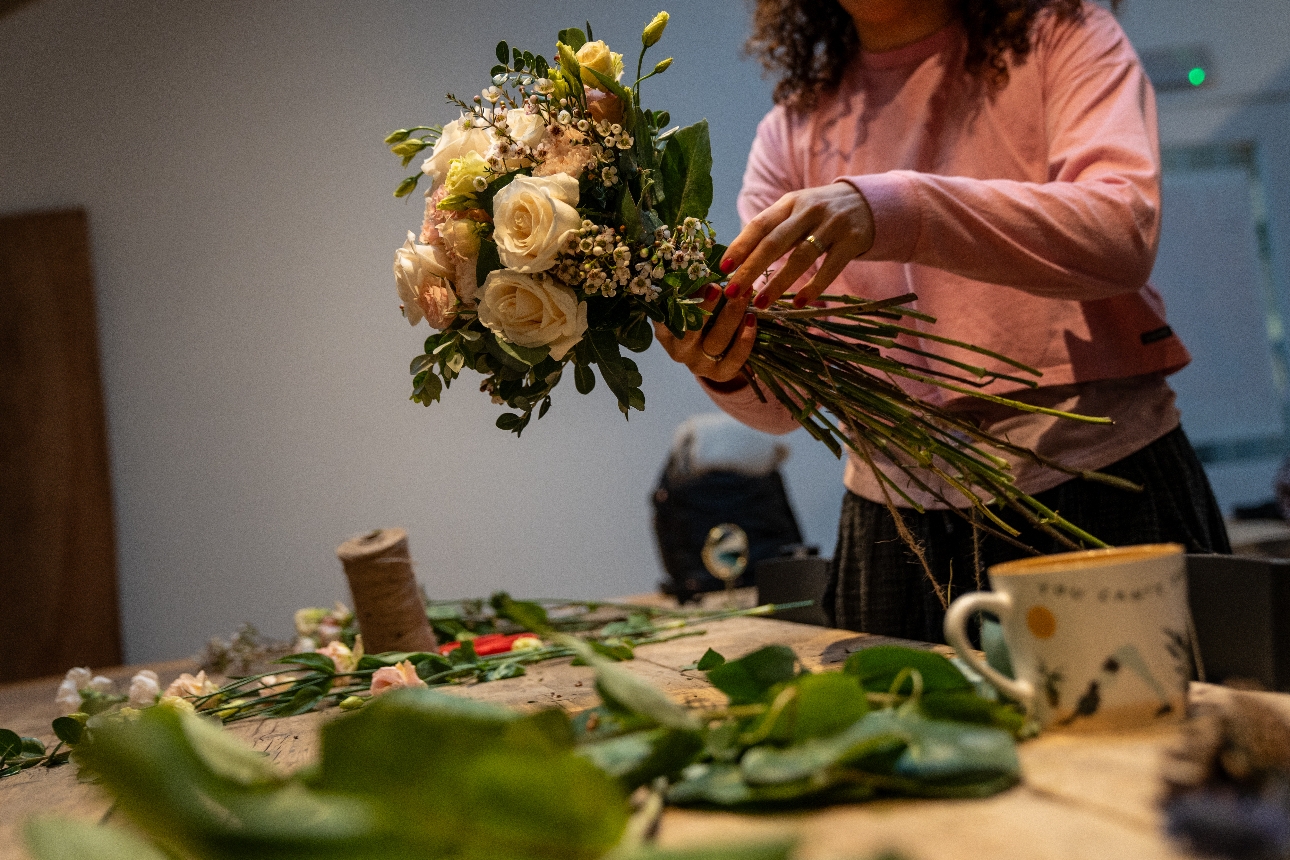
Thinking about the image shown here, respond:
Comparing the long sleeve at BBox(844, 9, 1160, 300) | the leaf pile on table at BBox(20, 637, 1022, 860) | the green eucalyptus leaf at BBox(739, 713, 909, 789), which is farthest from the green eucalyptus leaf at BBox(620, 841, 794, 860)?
the long sleeve at BBox(844, 9, 1160, 300)

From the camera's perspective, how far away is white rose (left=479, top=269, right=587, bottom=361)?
0.81 metres

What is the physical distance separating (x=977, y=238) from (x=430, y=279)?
52 cm

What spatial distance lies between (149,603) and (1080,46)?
343 centimetres

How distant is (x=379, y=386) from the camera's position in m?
3.77

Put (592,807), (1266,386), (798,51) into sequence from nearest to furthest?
(592,807)
(798,51)
(1266,386)

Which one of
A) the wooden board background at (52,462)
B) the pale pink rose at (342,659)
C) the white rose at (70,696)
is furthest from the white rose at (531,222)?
the wooden board background at (52,462)

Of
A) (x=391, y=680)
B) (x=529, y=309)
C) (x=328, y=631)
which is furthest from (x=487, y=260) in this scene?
(x=328, y=631)

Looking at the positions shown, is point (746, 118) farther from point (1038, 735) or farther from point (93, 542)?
point (1038, 735)

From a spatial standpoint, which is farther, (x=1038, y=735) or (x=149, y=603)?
(x=149, y=603)

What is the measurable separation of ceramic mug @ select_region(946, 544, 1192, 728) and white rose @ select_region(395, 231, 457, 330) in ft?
1.69

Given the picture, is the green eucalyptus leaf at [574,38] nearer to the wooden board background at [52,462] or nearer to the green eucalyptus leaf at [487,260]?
the green eucalyptus leaf at [487,260]

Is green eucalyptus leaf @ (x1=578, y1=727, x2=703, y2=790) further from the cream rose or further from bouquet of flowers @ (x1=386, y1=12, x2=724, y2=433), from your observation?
the cream rose

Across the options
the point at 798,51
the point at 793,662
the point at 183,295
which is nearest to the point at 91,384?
the point at 183,295

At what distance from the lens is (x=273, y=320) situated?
3717 millimetres
